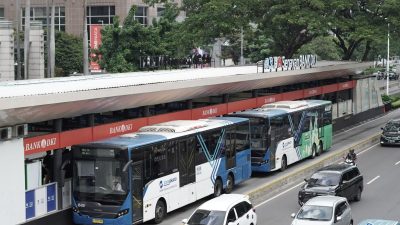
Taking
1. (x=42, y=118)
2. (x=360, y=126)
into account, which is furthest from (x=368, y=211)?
(x=360, y=126)

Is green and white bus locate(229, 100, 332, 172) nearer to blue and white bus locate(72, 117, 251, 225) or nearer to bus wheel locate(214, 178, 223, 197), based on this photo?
blue and white bus locate(72, 117, 251, 225)

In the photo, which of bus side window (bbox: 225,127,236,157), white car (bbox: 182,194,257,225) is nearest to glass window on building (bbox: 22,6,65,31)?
bus side window (bbox: 225,127,236,157)

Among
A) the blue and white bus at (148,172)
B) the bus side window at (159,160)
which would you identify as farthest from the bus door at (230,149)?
the bus side window at (159,160)

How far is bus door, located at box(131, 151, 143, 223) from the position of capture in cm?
2106

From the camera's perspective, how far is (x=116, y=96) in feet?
77.5

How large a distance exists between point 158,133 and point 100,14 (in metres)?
75.0

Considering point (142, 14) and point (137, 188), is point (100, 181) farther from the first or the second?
point (142, 14)

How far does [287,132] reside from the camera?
3319cm

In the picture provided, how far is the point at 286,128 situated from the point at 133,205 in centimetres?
1369

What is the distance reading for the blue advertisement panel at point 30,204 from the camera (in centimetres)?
2011

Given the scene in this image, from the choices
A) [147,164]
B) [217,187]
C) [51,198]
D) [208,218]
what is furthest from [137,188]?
[217,187]

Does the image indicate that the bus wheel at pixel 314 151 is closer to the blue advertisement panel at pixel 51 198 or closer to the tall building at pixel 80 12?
the blue advertisement panel at pixel 51 198

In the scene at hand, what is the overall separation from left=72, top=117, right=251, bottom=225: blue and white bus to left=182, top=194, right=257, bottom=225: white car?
95.4 inches

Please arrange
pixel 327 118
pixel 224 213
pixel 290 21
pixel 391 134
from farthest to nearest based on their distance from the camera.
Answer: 1. pixel 290 21
2. pixel 391 134
3. pixel 327 118
4. pixel 224 213
